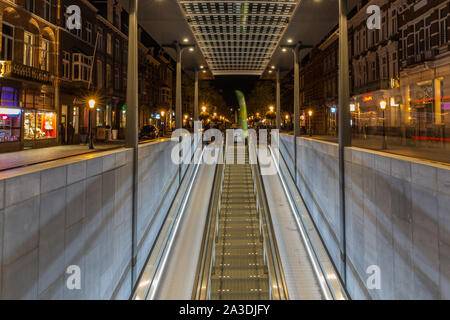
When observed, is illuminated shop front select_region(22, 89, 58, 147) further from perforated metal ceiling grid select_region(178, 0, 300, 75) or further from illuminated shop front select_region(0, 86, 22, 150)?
perforated metal ceiling grid select_region(178, 0, 300, 75)

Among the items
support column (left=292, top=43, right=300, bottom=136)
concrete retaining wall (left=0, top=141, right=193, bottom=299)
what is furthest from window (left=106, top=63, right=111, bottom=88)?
concrete retaining wall (left=0, top=141, right=193, bottom=299)

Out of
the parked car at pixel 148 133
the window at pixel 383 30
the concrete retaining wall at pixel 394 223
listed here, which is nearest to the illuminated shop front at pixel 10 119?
the parked car at pixel 148 133

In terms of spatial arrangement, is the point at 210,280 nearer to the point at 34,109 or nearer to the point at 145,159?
the point at 145,159

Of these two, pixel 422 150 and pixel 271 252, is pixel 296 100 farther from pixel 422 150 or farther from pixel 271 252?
pixel 271 252

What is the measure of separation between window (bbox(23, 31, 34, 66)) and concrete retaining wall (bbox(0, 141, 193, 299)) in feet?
46.2

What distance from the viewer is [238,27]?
19.8m

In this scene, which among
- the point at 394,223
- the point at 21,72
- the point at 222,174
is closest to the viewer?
the point at 394,223

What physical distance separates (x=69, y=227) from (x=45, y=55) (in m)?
21.1

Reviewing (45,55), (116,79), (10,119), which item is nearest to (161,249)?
(10,119)

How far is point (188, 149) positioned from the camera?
22.0 meters

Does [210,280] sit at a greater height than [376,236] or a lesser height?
lesser
